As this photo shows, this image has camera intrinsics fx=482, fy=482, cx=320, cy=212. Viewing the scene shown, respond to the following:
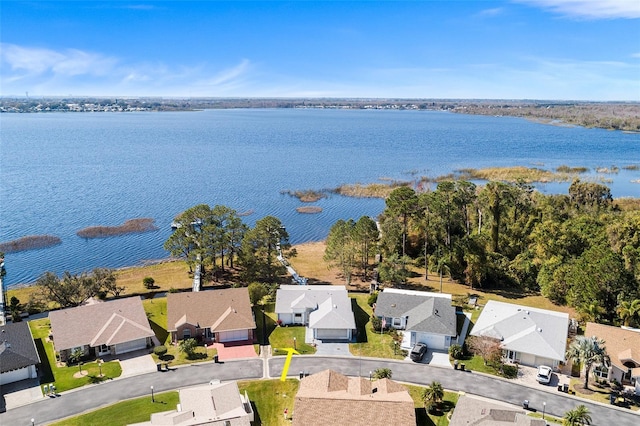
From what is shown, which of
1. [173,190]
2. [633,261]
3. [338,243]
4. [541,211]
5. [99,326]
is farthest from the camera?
[173,190]

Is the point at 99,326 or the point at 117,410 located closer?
the point at 117,410

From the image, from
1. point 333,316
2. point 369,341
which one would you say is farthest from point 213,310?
point 369,341

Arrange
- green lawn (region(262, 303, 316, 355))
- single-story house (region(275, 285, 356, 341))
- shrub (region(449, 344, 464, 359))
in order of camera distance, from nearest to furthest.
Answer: shrub (region(449, 344, 464, 359)) < green lawn (region(262, 303, 316, 355)) < single-story house (region(275, 285, 356, 341))

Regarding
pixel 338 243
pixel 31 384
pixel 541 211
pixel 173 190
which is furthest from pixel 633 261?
pixel 173 190

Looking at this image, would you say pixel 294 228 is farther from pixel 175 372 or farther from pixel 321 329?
pixel 175 372

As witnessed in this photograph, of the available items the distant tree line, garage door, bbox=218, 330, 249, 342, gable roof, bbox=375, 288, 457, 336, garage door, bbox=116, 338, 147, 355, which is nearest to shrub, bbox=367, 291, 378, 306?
gable roof, bbox=375, 288, 457, 336

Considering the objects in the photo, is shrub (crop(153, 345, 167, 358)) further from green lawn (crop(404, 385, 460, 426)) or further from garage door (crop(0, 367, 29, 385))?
green lawn (crop(404, 385, 460, 426))
